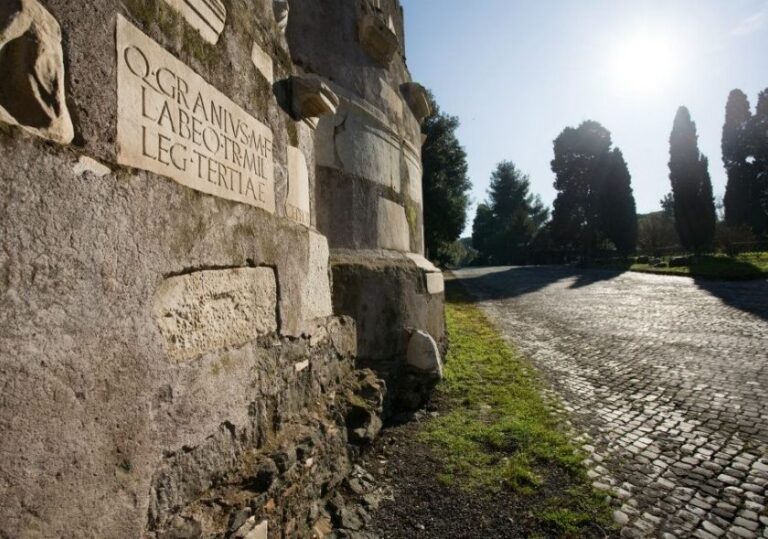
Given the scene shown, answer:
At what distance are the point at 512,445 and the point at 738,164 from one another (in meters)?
37.4

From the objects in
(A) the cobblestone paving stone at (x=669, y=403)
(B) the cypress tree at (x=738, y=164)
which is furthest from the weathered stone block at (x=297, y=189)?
(B) the cypress tree at (x=738, y=164)

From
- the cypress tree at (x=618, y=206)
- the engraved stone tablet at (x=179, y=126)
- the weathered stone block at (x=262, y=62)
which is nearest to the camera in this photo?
the engraved stone tablet at (x=179, y=126)

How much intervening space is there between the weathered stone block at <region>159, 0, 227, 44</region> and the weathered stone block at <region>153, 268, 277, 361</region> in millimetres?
1041

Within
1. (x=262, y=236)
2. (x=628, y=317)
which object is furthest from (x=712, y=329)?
(x=262, y=236)

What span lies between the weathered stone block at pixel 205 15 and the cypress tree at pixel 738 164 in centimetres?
3621

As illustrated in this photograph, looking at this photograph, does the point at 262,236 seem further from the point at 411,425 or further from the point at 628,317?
the point at 628,317

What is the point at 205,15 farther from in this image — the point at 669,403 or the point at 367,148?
the point at 669,403

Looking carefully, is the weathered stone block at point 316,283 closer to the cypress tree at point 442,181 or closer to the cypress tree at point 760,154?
the cypress tree at point 442,181

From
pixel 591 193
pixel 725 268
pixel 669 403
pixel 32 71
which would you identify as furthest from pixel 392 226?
pixel 591 193

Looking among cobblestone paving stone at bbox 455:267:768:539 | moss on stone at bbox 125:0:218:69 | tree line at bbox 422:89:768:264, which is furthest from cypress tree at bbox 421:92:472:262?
moss on stone at bbox 125:0:218:69

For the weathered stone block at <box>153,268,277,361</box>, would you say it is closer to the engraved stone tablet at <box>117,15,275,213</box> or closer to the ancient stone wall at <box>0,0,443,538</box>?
the ancient stone wall at <box>0,0,443,538</box>

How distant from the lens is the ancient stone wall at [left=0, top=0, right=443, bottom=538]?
104cm

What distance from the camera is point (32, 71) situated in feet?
3.54

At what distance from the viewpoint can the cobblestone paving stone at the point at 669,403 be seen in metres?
2.46
